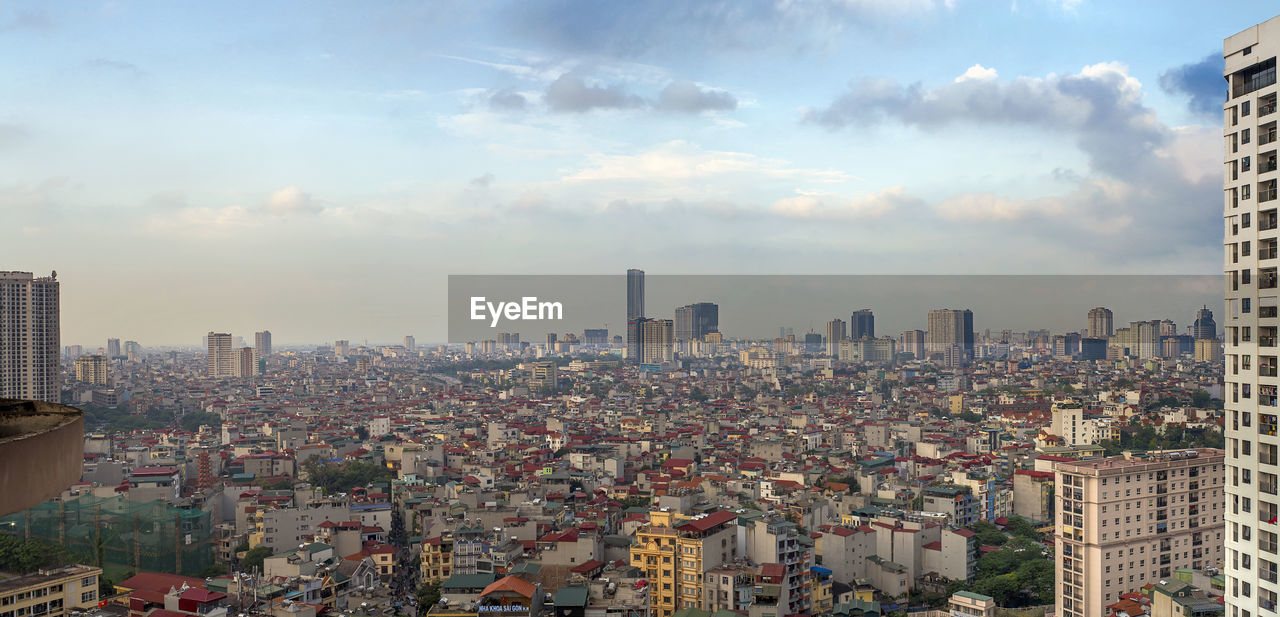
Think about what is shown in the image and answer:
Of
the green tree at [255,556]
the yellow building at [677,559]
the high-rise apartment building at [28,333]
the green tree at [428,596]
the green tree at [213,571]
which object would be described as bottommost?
the green tree at [213,571]

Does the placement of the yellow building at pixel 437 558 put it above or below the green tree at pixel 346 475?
above

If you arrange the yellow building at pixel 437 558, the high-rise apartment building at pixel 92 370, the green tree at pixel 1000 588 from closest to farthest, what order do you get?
the green tree at pixel 1000 588, the yellow building at pixel 437 558, the high-rise apartment building at pixel 92 370

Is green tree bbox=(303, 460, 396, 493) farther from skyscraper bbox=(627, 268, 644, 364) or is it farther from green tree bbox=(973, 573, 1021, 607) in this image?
skyscraper bbox=(627, 268, 644, 364)

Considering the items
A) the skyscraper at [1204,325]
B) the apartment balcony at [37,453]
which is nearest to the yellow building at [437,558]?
the apartment balcony at [37,453]

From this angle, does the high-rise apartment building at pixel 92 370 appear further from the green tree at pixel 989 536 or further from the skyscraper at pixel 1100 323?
the skyscraper at pixel 1100 323

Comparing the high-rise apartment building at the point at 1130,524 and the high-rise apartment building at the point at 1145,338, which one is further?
the high-rise apartment building at the point at 1145,338

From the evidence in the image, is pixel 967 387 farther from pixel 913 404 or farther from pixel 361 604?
pixel 361 604

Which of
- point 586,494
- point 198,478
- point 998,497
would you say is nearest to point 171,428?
point 198,478

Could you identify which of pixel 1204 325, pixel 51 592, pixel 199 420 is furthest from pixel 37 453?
pixel 1204 325
